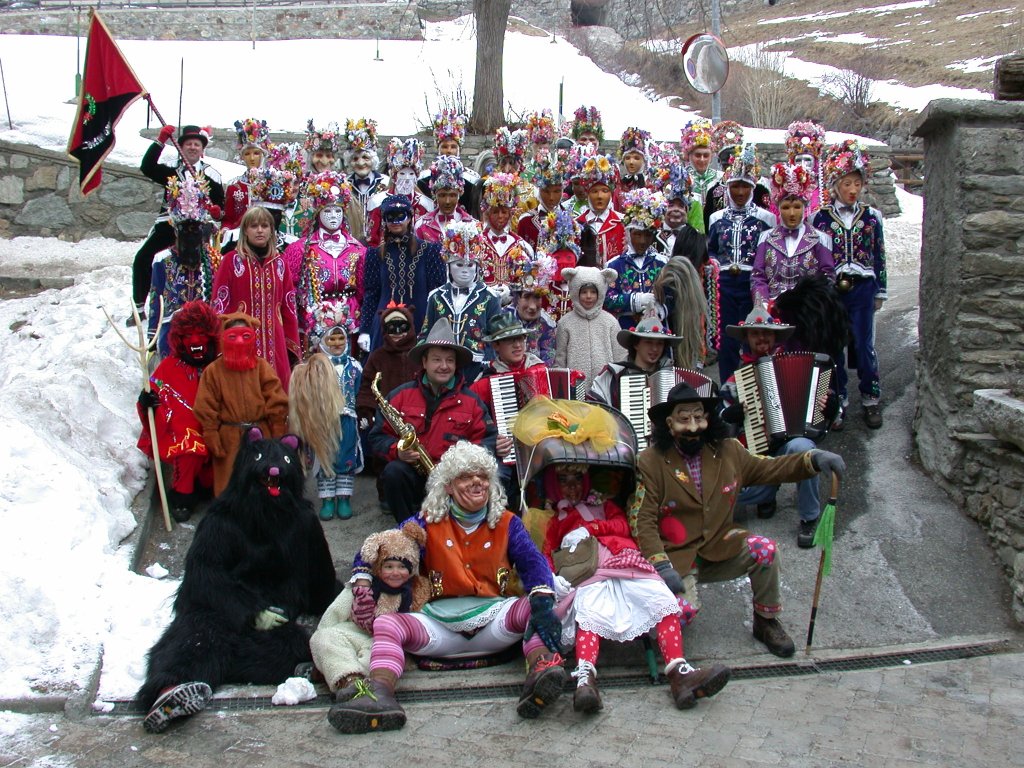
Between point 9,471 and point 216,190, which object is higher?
point 216,190

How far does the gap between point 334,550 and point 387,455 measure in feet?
2.37

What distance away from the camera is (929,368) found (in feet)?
25.5

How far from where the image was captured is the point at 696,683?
200 inches

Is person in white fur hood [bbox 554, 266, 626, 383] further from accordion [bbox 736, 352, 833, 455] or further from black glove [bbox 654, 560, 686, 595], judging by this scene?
black glove [bbox 654, 560, 686, 595]

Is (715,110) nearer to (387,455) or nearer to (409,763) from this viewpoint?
(387,455)

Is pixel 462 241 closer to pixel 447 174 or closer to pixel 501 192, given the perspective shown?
pixel 501 192

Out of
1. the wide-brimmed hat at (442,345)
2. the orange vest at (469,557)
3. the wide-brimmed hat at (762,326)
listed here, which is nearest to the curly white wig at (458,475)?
the orange vest at (469,557)

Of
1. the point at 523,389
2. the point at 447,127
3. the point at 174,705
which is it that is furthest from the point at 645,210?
the point at 174,705

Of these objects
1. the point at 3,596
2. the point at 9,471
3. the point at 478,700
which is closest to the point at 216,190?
the point at 9,471

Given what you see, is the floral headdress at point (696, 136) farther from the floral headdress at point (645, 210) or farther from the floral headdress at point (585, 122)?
the floral headdress at point (645, 210)

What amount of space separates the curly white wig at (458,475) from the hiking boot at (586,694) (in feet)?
2.87

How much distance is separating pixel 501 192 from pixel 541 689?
4771 mm

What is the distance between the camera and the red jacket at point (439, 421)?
6.76 metres

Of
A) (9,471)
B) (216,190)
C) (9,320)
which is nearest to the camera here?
(9,471)
